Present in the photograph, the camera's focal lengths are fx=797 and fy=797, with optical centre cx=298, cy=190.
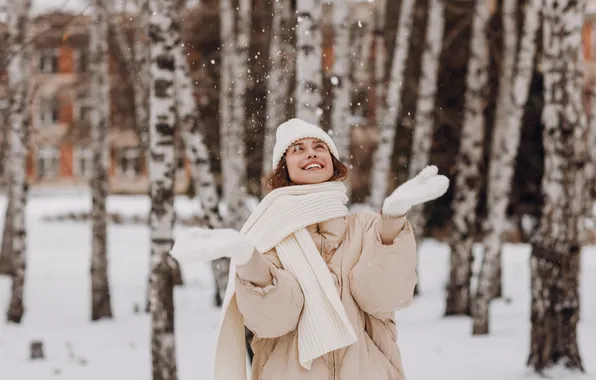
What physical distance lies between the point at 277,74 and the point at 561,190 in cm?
661

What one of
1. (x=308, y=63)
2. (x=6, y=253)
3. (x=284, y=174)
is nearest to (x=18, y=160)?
(x=308, y=63)

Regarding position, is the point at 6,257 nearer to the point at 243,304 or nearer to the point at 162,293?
the point at 162,293

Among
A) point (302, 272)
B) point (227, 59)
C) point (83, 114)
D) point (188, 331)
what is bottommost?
point (188, 331)

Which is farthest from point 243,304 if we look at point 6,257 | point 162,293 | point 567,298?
point 6,257

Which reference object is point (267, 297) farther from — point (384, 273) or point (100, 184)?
point (100, 184)

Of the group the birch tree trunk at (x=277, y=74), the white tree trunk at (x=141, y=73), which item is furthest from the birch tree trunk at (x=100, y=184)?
the birch tree trunk at (x=277, y=74)

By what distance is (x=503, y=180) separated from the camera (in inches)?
376

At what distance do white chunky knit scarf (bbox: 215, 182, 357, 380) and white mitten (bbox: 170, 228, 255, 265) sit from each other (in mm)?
311

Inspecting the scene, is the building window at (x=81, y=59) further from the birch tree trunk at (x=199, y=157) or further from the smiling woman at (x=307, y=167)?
the smiling woman at (x=307, y=167)

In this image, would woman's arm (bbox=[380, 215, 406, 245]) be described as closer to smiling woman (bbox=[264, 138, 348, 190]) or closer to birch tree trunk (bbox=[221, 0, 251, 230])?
smiling woman (bbox=[264, 138, 348, 190])

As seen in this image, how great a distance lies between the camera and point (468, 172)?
10.9 metres

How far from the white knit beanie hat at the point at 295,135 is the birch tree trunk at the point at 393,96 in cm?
815

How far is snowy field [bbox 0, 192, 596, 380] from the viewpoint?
7613mm

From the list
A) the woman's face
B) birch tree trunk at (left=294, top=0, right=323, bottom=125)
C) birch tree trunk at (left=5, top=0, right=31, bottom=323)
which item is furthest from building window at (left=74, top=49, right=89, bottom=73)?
the woman's face
